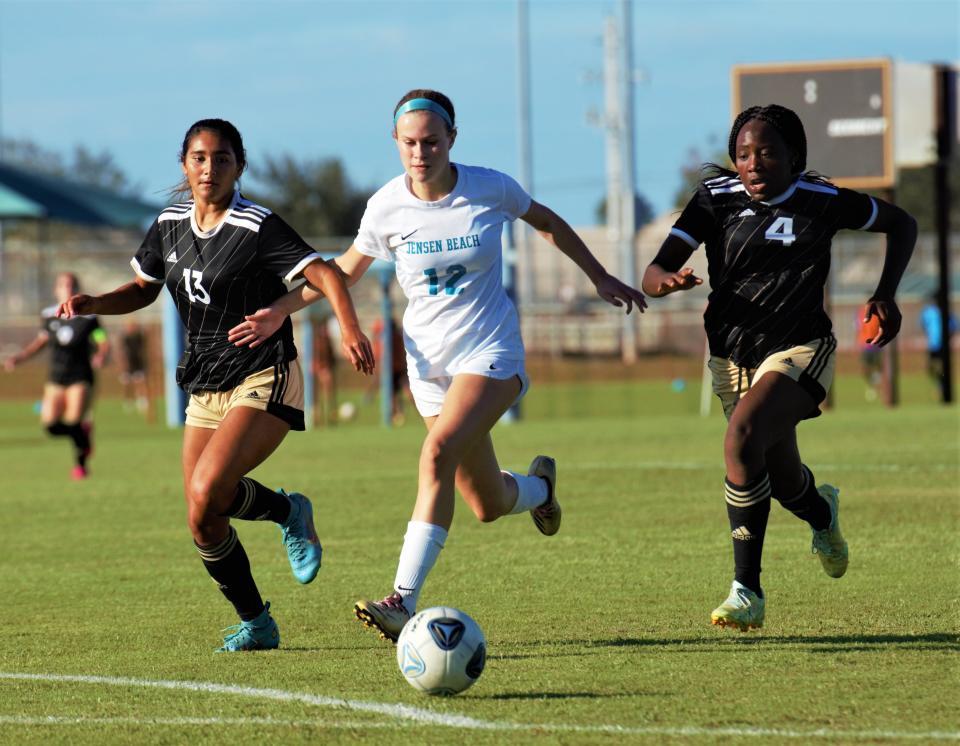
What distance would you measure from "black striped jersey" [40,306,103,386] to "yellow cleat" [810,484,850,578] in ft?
37.9

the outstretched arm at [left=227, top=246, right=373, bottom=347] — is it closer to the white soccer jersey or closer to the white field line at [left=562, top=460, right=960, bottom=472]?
the white soccer jersey

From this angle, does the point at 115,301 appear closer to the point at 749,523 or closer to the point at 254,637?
the point at 254,637

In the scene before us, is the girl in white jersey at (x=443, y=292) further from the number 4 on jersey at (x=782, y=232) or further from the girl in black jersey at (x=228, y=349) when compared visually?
the number 4 on jersey at (x=782, y=232)

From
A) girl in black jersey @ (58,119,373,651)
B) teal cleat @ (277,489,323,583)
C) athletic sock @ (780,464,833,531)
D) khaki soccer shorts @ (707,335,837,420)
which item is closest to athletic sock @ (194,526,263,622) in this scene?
girl in black jersey @ (58,119,373,651)

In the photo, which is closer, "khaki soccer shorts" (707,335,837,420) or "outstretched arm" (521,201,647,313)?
"khaki soccer shorts" (707,335,837,420)

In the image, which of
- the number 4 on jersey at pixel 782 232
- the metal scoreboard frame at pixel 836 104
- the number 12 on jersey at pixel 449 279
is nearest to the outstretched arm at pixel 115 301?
the number 12 on jersey at pixel 449 279

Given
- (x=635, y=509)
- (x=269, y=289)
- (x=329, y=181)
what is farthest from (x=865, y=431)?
(x=329, y=181)

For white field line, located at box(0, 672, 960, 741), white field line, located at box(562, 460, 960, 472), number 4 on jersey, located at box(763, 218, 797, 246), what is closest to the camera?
white field line, located at box(0, 672, 960, 741)

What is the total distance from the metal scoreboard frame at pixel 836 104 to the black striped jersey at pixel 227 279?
62.6 ft

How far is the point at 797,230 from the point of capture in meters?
7.08

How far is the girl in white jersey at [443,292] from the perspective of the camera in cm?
662

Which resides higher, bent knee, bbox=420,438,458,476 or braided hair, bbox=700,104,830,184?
braided hair, bbox=700,104,830,184

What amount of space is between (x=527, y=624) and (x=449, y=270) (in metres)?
1.71

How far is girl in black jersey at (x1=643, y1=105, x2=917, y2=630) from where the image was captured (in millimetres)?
6926
